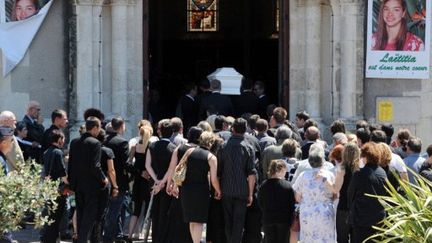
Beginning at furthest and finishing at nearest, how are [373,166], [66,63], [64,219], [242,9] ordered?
1. [242,9]
2. [66,63]
3. [64,219]
4. [373,166]

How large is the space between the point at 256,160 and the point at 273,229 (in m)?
1.66

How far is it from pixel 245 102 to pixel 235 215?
5.38 metres

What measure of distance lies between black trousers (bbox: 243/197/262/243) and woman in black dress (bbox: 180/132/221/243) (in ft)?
1.72

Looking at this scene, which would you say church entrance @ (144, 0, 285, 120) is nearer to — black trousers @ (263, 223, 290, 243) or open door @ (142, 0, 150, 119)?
open door @ (142, 0, 150, 119)

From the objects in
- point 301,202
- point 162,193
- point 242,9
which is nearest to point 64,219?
point 162,193

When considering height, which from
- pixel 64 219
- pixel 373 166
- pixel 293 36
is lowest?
pixel 64 219

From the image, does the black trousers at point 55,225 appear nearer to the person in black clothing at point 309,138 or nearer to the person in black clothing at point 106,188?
the person in black clothing at point 106,188

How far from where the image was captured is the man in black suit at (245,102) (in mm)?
19453

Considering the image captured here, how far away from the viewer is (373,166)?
12742 millimetres

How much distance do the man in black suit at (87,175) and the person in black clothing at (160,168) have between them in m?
0.70

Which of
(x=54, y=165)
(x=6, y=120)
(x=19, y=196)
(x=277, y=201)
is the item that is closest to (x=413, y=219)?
(x=19, y=196)

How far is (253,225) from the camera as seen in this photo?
48.3 feet

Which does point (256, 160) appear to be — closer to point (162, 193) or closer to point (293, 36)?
point (162, 193)

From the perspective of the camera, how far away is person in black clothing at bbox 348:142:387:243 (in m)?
12.6
